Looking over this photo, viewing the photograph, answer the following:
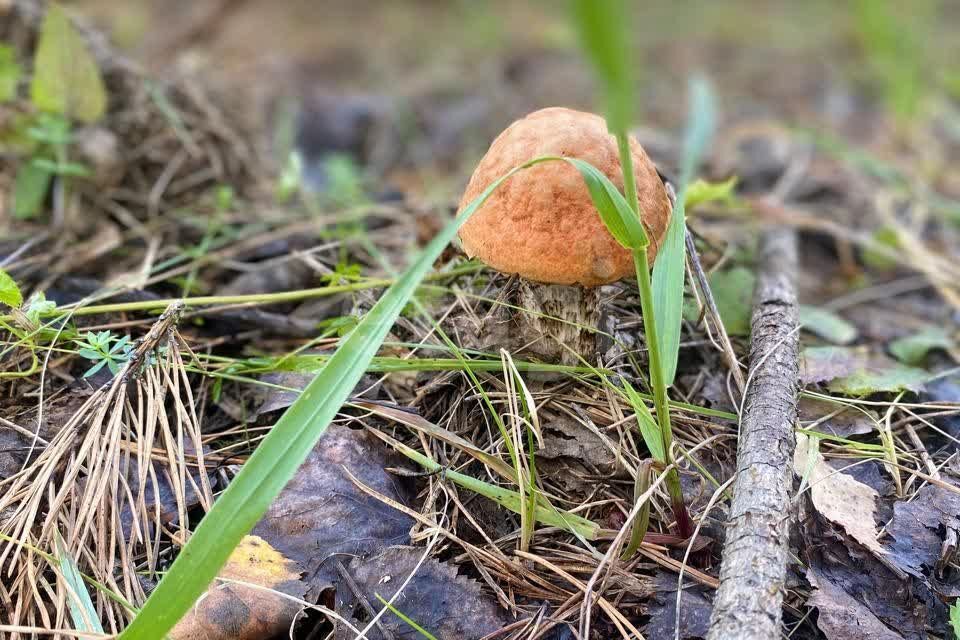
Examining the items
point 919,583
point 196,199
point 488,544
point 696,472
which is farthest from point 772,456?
point 196,199

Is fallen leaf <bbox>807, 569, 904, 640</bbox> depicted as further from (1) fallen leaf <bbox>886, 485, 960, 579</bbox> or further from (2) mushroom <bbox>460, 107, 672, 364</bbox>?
(2) mushroom <bbox>460, 107, 672, 364</bbox>

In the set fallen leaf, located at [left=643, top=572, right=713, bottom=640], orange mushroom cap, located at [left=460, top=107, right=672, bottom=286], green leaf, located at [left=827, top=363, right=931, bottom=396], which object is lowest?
fallen leaf, located at [left=643, top=572, right=713, bottom=640]

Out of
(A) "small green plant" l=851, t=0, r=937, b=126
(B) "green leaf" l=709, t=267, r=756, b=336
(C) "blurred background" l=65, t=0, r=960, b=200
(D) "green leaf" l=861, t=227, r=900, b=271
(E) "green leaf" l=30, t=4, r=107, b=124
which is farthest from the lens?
(C) "blurred background" l=65, t=0, r=960, b=200

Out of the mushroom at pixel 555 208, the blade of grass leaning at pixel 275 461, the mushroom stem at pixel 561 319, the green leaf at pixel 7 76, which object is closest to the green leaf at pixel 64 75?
the green leaf at pixel 7 76

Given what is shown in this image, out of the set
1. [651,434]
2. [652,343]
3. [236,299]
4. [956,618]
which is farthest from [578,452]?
[236,299]

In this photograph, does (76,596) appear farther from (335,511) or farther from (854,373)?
(854,373)

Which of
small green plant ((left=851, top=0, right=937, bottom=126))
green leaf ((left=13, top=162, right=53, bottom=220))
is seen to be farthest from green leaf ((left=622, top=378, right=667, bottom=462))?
small green plant ((left=851, top=0, right=937, bottom=126))
